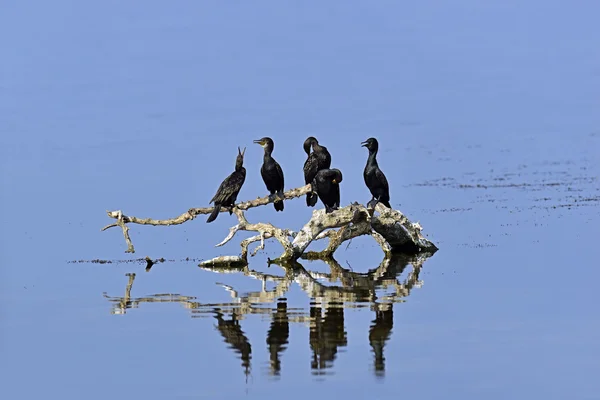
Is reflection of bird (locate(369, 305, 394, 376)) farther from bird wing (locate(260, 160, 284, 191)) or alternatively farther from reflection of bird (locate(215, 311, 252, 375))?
bird wing (locate(260, 160, 284, 191))

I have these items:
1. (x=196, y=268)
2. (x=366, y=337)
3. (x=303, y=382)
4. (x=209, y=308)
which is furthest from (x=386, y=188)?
(x=303, y=382)

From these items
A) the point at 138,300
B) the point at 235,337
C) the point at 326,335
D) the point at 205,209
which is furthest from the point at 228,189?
the point at 326,335

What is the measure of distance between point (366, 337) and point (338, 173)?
221 inches

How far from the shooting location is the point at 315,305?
58.5 ft

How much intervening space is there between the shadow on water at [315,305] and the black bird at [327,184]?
1.06 m

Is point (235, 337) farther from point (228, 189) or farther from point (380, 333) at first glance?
point (228, 189)

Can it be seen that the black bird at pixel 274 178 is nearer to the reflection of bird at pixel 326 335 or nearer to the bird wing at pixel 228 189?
the bird wing at pixel 228 189

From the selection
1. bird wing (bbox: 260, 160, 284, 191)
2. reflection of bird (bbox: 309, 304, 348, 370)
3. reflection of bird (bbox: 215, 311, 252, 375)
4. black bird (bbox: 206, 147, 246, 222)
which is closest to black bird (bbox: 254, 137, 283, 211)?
bird wing (bbox: 260, 160, 284, 191)

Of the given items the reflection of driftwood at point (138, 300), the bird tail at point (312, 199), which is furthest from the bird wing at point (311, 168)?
the reflection of driftwood at point (138, 300)

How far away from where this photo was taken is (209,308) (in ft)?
58.7

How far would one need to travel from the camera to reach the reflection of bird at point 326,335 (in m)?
14.7

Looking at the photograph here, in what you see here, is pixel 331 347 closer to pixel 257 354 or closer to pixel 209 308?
pixel 257 354

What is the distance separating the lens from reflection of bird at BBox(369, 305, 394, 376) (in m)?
14.5

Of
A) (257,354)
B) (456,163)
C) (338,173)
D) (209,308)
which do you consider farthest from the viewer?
(456,163)
